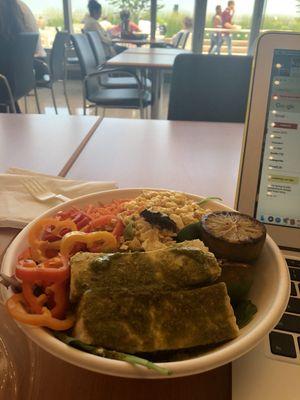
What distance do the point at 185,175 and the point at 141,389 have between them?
0.49 m

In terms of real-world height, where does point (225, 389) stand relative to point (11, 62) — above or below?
below

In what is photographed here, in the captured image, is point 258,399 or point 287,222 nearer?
point 258,399

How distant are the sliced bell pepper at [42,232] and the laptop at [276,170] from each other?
0.23 metres

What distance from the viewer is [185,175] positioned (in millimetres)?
751

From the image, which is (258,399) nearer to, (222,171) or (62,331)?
(62,331)

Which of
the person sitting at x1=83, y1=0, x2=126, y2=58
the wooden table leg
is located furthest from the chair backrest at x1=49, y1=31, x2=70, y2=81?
the wooden table leg

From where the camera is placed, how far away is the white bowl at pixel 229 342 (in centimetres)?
26

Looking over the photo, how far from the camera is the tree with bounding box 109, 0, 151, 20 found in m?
4.85

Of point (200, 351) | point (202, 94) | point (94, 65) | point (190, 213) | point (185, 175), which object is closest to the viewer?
point (200, 351)

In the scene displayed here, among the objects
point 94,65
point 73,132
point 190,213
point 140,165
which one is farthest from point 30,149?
point 94,65

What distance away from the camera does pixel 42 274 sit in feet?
1.02

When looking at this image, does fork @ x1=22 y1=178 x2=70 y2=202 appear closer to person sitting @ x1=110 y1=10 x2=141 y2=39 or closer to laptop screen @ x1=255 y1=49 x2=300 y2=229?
laptop screen @ x1=255 y1=49 x2=300 y2=229

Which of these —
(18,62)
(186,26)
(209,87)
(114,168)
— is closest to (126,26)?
(186,26)

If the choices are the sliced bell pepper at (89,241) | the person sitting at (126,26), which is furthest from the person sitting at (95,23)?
the sliced bell pepper at (89,241)
